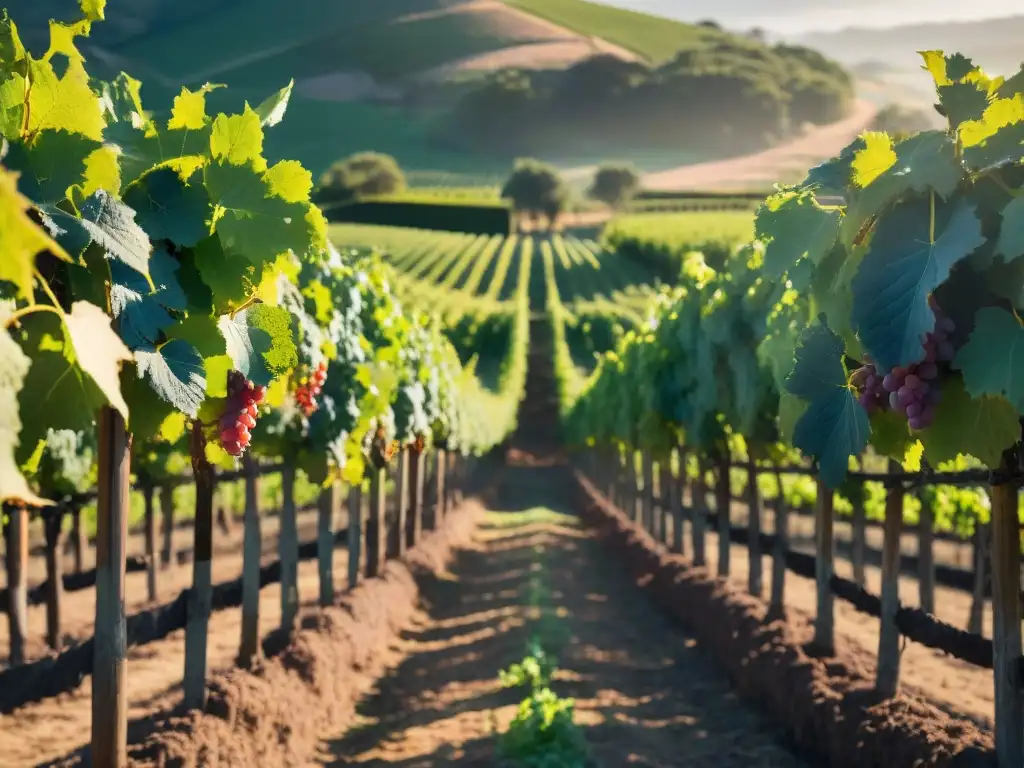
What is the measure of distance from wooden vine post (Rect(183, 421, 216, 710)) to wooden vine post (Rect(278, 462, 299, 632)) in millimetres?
1861

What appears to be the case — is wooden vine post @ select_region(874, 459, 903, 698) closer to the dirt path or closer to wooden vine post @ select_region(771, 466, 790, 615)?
the dirt path

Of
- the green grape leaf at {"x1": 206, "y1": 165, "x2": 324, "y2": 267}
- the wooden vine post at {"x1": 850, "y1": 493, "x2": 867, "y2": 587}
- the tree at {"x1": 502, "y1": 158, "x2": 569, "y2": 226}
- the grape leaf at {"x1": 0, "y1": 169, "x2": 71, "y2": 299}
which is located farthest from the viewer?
the tree at {"x1": 502, "y1": 158, "x2": 569, "y2": 226}

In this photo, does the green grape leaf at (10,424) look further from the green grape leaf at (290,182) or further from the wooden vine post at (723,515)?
the wooden vine post at (723,515)

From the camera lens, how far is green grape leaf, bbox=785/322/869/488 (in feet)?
11.9

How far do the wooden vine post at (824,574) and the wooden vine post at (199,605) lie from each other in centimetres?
448

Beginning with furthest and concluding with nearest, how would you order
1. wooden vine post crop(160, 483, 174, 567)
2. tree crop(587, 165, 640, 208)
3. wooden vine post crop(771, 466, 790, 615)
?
tree crop(587, 165, 640, 208) < wooden vine post crop(160, 483, 174, 567) < wooden vine post crop(771, 466, 790, 615)

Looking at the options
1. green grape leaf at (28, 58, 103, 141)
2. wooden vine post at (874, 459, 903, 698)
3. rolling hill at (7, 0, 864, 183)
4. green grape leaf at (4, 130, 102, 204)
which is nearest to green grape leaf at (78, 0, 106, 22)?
green grape leaf at (28, 58, 103, 141)

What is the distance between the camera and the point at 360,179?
102 meters

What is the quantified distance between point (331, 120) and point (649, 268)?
145 feet

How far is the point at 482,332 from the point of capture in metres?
62.2

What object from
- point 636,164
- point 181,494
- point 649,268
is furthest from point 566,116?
point 181,494

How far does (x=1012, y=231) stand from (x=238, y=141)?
98.1 inches

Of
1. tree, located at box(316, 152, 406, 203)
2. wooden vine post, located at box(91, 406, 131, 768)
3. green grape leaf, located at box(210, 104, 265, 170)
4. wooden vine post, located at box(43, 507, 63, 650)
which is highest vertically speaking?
tree, located at box(316, 152, 406, 203)

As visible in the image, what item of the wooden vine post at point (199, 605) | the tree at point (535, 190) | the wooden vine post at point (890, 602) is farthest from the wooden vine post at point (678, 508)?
the tree at point (535, 190)
